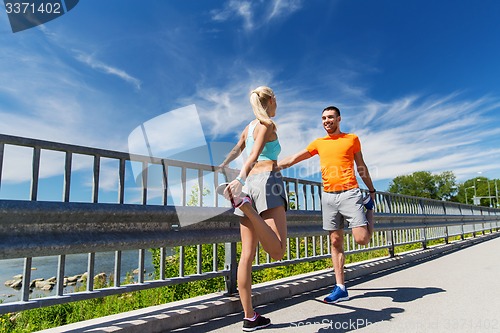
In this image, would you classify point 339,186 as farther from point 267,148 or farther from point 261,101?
point 261,101

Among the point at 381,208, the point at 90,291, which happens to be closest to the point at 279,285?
the point at 90,291

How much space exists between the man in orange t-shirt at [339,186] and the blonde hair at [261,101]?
146 centimetres

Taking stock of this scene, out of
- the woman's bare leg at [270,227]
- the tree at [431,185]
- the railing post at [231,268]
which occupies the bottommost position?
the railing post at [231,268]

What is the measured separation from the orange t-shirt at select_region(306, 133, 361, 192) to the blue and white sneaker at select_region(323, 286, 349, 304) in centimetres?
115

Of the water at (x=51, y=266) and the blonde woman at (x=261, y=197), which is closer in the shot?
the blonde woman at (x=261, y=197)

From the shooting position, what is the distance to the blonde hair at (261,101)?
10.3ft

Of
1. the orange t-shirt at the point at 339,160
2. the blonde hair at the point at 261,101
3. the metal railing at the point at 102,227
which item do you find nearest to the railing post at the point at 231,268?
the metal railing at the point at 102,227

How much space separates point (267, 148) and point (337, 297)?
211 centimetres

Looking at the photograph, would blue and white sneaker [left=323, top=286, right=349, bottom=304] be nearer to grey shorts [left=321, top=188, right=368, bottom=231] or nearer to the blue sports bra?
grey shorts [left=321, top=188, right=368, bottom=231]

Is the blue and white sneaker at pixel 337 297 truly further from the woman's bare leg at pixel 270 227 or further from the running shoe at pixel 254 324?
the woman's bare leg at pixel 270 227

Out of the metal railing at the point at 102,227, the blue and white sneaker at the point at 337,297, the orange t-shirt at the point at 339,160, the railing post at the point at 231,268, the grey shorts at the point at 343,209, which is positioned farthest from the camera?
the orange t-shirt at the point at 339,160

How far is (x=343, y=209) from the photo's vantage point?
14.8 feet

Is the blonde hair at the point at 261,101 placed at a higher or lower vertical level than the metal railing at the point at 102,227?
higher

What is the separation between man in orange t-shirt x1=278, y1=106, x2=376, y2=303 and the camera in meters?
4.41
